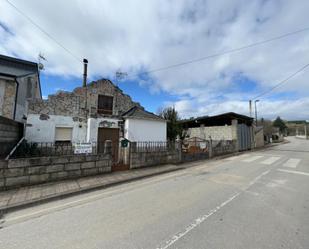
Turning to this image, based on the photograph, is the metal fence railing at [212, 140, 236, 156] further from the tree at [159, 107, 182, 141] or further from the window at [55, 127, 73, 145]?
the window at [55, 127, 73, 145]

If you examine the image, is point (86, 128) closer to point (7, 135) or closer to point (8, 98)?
point (8, 98)

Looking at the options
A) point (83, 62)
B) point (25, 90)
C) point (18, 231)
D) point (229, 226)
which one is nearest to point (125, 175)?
point (18, 231)

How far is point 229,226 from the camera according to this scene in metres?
3.48

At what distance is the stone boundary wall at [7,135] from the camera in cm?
727

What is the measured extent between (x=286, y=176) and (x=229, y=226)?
5.81 m

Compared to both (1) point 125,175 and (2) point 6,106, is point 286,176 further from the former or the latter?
Result: (2) point 6,106

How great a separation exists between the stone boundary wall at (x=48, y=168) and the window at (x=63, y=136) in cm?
601

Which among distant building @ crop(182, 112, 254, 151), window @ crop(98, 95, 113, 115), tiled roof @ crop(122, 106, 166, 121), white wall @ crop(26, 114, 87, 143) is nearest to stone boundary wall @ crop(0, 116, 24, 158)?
white wall @ crop(26, 114, 87, 143)

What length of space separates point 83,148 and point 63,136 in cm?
628

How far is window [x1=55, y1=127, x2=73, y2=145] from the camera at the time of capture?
41.4 feet

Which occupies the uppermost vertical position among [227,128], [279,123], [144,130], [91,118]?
[279,123]

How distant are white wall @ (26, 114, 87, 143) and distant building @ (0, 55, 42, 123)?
2.29ft

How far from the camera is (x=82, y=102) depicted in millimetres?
13680

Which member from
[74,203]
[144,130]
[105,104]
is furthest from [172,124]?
[74,203]
